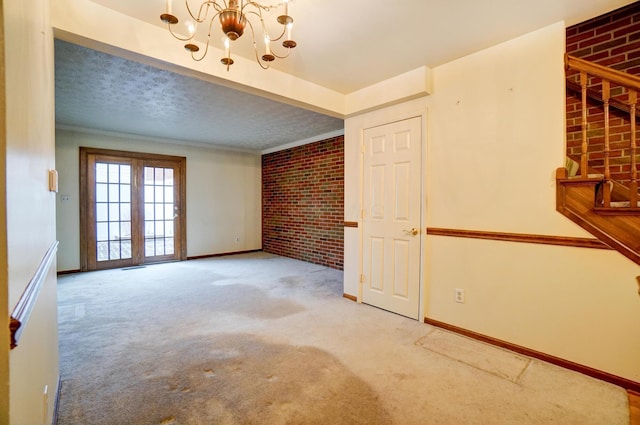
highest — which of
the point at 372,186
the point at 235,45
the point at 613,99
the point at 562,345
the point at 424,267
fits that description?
the point at 235,45

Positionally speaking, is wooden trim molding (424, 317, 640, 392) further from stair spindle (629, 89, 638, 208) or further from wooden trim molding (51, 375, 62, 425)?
wooden trim molding (51, 375, 62, 425)

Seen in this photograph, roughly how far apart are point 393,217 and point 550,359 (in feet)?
5.43

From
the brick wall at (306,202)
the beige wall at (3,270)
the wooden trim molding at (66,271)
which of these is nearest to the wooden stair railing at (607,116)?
the beige wall at (3,270)

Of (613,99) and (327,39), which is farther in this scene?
(327,39)

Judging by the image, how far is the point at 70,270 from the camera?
Answer: 4.79 m

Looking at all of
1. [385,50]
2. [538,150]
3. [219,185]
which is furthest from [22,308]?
[219,185]

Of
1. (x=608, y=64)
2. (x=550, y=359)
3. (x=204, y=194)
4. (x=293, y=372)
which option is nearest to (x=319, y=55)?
(x=608, y=64)

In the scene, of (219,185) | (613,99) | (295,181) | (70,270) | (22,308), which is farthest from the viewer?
(219,185)

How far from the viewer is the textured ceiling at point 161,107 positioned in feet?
9.01

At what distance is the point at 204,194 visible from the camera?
20.4ft

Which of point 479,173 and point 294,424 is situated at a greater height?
point 479,173

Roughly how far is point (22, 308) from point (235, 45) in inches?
90.0

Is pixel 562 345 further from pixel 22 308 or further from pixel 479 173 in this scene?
pixel 22 308

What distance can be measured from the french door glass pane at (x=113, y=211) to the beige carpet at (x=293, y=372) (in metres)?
2.01
